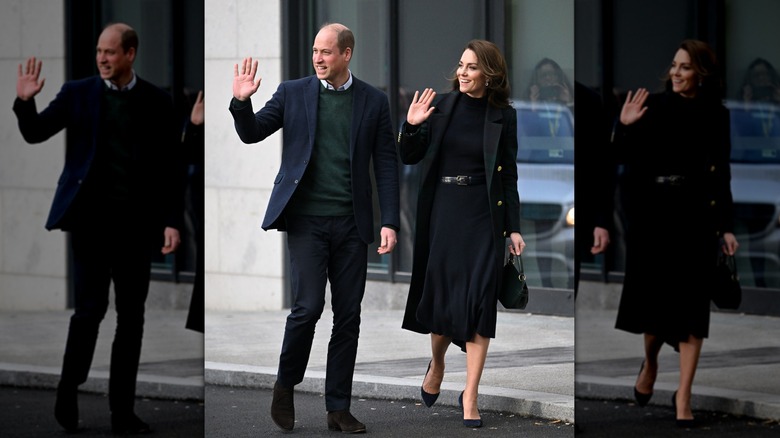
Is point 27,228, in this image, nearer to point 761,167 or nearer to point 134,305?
point 134,305

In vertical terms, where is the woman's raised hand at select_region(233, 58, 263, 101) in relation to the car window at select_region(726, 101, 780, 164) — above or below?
above

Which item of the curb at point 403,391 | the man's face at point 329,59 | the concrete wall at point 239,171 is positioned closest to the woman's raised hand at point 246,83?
the man's face at point 329,59

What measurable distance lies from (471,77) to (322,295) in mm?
1180

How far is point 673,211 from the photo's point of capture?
2.38 meters

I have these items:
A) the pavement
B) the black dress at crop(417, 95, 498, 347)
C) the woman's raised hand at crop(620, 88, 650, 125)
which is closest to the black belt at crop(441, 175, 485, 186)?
the black dress at crop(417, 95, 498, 347)

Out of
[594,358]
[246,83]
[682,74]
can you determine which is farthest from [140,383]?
[246,83]

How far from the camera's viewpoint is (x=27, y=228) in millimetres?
2525

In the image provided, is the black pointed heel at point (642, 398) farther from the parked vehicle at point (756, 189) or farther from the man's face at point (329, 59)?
the man's face at point (329, 59)

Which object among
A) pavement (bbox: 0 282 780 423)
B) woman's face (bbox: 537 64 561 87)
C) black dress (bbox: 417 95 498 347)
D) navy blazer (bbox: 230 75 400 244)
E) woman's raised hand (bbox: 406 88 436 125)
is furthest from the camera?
woman's face (bbox: 537 64 561 87)

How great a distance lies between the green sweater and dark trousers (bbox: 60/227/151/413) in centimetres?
317

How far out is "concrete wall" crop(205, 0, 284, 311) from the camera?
34.2ft

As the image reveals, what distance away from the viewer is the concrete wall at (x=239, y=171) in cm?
1041

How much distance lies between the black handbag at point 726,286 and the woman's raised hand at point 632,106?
1.12ft

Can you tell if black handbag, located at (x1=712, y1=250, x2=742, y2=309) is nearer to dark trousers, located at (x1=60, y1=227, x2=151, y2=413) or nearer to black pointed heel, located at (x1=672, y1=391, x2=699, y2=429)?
black pointed heel, located at (x1=672, y1=391, x2=699, y2=429)
